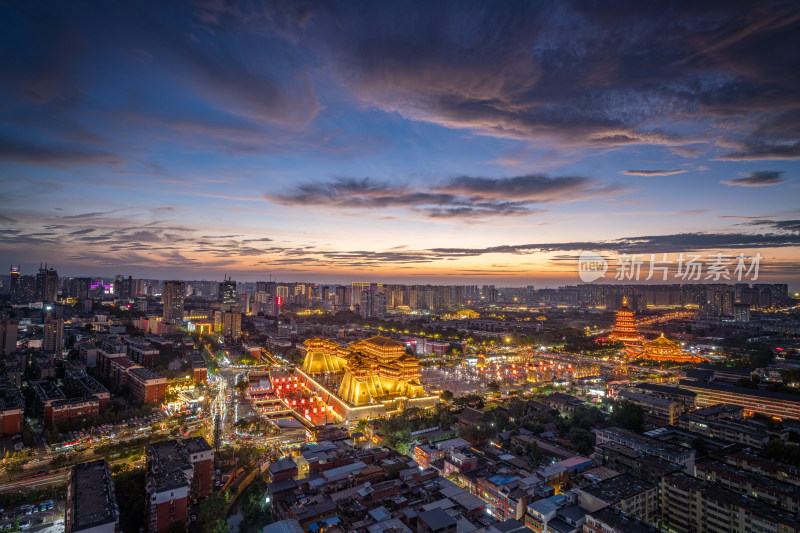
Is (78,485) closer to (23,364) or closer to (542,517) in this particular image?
(542,517)

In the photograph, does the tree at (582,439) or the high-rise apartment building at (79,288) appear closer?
the tree at (582,439)

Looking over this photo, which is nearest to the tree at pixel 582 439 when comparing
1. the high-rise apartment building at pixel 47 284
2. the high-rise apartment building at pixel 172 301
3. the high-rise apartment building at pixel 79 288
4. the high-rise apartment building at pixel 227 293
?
the high-rise apartment building at pixel 172 301

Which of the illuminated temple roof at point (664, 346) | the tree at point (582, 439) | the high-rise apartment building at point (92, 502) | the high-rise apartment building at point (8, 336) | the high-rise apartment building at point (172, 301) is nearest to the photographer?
the high-rise apartment building at point (92, 502)

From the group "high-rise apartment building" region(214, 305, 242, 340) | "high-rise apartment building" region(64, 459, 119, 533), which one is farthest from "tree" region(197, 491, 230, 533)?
"high-rise apartment building" region(214, 305, 242, 340)

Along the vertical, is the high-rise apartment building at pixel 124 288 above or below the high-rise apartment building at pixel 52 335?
above

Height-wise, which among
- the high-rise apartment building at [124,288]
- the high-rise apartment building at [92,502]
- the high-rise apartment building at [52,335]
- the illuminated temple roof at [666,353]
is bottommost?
the illuminated temple roof at [666,353]

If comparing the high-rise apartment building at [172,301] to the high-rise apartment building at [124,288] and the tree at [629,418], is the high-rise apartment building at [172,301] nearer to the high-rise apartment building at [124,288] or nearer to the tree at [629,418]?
the high-rise apartment building at [124,288]

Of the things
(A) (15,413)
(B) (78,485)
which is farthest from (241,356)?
(B) (78,485)
